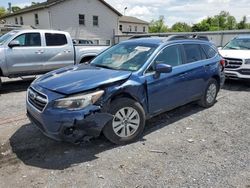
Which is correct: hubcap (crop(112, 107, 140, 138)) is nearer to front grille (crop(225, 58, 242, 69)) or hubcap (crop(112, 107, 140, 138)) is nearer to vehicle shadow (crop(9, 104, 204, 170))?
vehicle shadow (crop(9, 104, 204, 170))

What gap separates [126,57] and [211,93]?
253cm

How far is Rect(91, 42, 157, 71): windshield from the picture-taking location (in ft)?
15.5

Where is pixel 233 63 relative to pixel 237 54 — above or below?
below

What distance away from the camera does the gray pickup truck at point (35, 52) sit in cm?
812

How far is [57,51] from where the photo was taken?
30.0 ft

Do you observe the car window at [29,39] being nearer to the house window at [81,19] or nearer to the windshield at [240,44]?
the windshield at [240,44]

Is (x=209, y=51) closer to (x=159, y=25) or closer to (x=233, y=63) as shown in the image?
(x=233, y=63)

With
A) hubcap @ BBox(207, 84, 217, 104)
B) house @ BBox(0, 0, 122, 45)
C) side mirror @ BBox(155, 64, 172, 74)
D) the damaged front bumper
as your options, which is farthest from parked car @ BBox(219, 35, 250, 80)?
house @ BBox(0, 0, 122, 45)

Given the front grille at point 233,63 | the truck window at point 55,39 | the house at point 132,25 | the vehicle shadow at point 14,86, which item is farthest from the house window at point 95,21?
the front grille at point 233,63

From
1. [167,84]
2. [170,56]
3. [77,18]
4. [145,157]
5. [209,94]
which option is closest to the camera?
[145,157]

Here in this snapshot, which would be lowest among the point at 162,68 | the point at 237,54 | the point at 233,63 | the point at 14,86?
the point at 14,86

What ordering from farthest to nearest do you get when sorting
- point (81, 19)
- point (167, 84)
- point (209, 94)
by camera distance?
point (81, 19), point (209, 94), point (167, 84)

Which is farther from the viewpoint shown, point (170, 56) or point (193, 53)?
point (193, 53)

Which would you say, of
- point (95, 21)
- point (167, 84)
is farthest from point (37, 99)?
point (95, 21)
